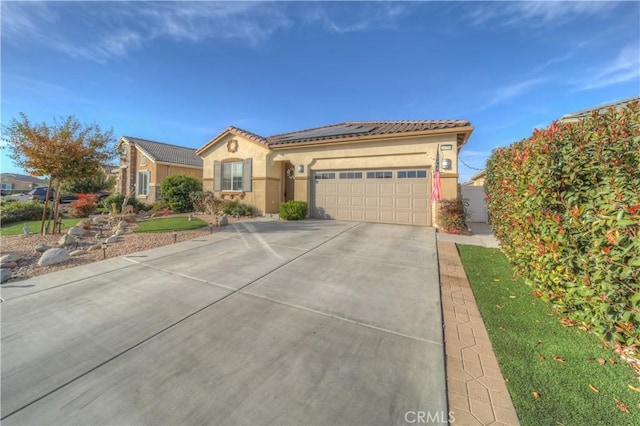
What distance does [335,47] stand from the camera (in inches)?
389

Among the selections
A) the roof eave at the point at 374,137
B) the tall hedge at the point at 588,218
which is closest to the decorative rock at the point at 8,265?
the roof eave at the point at 374,137

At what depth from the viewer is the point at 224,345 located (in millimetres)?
2564

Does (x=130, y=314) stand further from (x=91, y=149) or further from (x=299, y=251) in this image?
(x=91, y=149)

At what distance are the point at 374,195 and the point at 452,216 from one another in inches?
126

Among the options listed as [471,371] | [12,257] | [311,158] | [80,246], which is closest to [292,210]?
[311,158]

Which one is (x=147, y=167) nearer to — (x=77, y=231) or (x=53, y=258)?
(x=77, y=231)

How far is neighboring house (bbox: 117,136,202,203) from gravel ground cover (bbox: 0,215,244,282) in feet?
39.2

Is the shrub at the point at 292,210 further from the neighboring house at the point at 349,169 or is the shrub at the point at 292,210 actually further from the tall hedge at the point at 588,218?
the tall hedge at the point at 588,218

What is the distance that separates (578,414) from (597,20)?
383 inches

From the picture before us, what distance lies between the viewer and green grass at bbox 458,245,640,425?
1799 mm

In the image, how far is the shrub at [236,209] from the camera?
12934 millimetres

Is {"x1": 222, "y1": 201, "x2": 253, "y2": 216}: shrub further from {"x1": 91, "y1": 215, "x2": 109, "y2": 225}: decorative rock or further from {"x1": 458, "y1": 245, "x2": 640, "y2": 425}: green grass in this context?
{"x1": 458, "y1": 245, "x2": 640, "y2": 425}: green grass

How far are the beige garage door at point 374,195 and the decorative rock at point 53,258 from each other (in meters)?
8.69

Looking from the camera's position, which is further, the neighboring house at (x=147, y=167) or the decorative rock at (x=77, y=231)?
the neighboring house at (x=147, y=167)
